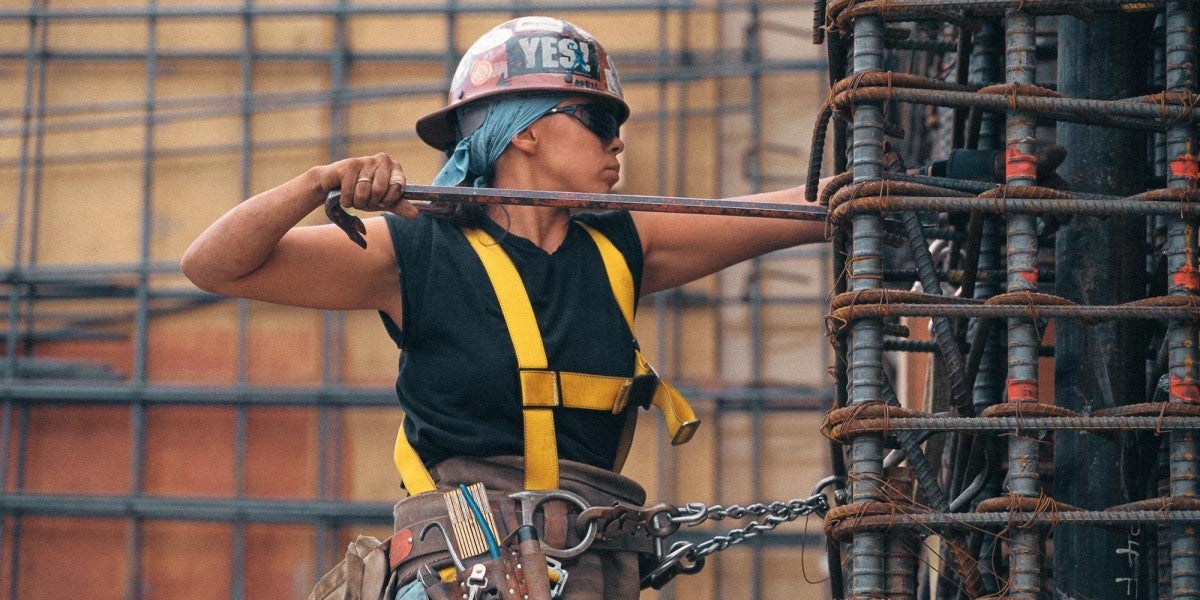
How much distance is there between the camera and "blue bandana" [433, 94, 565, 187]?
4.98 metres

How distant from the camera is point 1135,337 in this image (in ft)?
14.6

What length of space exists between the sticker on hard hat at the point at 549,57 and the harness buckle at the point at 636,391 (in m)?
0.86

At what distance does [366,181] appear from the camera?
4355 millimetres

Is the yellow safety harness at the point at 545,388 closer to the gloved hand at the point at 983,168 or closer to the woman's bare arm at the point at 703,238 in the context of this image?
the woman's bare arm at the point at 703,238

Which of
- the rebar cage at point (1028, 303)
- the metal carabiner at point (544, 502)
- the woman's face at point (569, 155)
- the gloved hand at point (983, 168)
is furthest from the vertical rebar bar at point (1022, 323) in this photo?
the woman's face at point (569, 155)

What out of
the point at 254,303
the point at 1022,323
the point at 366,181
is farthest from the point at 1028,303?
the point at 254,303

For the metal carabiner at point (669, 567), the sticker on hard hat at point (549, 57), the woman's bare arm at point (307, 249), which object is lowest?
the metal carabiner at point (669, 567)

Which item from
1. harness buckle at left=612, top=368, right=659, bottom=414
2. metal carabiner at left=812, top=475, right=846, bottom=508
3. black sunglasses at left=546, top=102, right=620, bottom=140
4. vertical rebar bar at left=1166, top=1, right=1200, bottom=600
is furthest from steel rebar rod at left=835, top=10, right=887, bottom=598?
black sunglasses at left=546, top=102, right=620, bottom=140

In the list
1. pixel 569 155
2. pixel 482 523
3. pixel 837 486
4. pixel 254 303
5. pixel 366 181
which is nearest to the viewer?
pixel 366 181

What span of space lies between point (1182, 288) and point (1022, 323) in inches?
15.0

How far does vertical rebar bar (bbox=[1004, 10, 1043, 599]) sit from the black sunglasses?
133 cm

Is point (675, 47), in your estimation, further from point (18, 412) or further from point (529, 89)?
point (529, 89)

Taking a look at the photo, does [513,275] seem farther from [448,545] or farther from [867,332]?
[867,332]

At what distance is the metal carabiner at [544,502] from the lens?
15.0 ft
